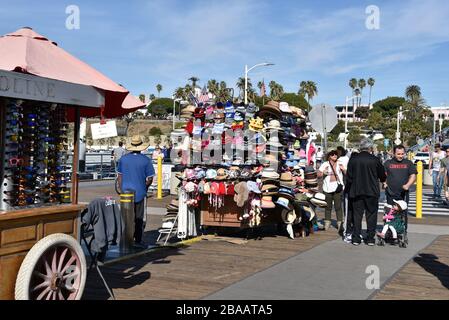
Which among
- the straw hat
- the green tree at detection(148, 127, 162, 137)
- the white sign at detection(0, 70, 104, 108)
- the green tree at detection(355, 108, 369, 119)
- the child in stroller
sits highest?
the green tree at detection(355, 108, 369, 119)

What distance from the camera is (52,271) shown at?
15.9 ft

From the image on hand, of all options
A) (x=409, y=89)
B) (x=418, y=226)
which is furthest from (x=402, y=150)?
(x=409, y=89)

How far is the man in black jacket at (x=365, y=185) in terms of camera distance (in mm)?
A: 9445

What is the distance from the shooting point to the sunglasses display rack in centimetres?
491

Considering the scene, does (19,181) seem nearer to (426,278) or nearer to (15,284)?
(15,284)

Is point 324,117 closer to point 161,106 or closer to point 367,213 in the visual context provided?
point 367,213

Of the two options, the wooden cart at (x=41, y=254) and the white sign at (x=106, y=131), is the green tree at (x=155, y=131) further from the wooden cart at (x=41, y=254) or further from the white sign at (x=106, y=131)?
the wooden cart at (x=41, y=254)

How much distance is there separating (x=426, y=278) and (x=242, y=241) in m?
3.41

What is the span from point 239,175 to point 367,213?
2371mm

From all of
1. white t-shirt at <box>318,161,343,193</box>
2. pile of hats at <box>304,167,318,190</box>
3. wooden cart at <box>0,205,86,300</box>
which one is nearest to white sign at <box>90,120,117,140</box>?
pile of hats at <box>304,167,318,190</box>

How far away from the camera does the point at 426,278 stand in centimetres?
708

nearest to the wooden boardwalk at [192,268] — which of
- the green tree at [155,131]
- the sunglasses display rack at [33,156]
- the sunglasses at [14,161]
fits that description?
the sunglasses display rack at [33,156]

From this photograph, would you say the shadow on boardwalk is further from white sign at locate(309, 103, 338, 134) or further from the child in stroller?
white sign at locate(309, 103, 338, 134)

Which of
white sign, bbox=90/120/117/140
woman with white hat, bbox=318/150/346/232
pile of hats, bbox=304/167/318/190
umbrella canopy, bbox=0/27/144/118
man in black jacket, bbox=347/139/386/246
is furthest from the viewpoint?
white sign, bbox=90/120/117/140
